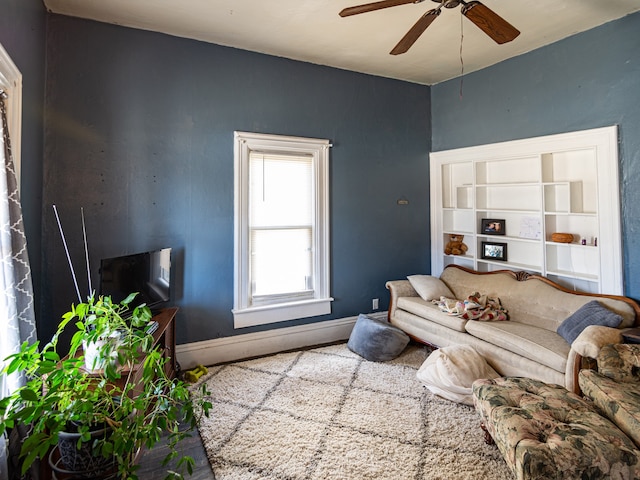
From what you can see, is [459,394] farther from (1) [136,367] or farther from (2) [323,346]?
(1) [136,367]

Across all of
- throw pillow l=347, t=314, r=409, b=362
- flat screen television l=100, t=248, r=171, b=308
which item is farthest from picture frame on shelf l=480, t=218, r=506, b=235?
flat screen television l=100, t=248, r=171, b=308

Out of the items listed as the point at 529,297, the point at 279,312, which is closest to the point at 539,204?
the point at 529,297

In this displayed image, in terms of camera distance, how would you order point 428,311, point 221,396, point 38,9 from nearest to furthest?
point 38,9
point 221,396
point 428,311

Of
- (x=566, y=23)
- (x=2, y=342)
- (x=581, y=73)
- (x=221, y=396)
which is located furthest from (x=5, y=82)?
(x=581, y=73)

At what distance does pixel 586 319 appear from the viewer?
2.87 meters

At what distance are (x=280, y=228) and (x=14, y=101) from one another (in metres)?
2.33

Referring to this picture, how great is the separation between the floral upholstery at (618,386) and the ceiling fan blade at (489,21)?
2.07 meters

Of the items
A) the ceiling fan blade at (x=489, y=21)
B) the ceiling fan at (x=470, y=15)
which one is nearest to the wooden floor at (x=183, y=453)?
the ceiling fan at (x=470, y=15)

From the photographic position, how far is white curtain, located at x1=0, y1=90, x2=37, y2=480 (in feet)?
6.08

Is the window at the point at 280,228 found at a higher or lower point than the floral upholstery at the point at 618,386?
higher

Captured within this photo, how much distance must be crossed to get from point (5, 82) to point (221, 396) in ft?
8.10

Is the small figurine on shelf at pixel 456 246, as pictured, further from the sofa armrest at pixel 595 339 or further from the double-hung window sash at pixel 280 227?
the sofa armrest at pixel 595 339

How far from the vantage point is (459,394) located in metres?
2.88

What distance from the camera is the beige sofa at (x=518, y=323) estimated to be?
104 inches
